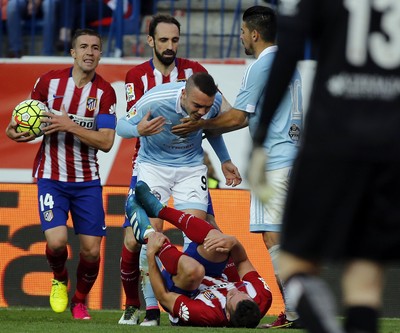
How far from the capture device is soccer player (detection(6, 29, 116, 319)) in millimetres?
8344

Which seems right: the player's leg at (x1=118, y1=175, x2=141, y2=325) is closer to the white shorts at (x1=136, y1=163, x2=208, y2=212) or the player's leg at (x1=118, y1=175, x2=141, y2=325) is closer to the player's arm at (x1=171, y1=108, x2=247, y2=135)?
the white shorts at (x1=136, y1=163, x2=208, y2=212)

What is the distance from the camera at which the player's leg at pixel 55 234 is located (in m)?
8.27

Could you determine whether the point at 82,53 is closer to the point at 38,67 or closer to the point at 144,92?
the point at 144,92

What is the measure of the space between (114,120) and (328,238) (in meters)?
5.13

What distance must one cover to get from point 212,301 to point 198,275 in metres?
0.21

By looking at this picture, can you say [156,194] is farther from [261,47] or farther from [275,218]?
[261,47]

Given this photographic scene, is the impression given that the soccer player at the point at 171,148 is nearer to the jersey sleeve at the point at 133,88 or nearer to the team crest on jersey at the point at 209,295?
the jersey sleeve at the point at 133,88

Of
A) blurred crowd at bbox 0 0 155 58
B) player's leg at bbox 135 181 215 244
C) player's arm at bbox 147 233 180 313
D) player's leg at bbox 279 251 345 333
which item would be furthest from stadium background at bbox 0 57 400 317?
→ player's leg at bbox 279 251 345 333

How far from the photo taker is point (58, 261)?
833cm

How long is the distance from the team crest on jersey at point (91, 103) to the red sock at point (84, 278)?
119 centimetres

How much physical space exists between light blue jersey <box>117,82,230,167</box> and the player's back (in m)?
4.02

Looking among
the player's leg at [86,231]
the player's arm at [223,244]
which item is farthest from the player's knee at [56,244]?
the player's arm at [223,244]

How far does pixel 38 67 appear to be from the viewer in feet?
36.8

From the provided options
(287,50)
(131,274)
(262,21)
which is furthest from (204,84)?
(287,50)
